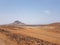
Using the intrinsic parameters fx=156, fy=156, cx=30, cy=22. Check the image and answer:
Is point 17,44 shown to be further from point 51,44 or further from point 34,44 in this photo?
point 51,44

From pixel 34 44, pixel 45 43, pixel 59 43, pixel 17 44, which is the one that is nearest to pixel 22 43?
pixel 17 44

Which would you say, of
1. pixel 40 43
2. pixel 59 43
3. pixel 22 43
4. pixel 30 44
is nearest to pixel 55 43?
pixel 59 43

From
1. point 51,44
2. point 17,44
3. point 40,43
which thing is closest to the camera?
point 51,44

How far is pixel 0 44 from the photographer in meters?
18.2

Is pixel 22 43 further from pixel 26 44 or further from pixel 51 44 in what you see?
pixel 51 44

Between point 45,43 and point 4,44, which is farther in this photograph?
point 4,44

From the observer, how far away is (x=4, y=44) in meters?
18.1

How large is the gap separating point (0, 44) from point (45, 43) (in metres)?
5.41

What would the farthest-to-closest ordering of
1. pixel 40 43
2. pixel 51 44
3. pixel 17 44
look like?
pixel 17 44, pixel 40 43, pixel 51 44

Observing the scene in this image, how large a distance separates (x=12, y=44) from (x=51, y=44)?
475 cm

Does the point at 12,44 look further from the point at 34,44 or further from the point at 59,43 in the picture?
the point at 59,43

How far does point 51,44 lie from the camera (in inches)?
614

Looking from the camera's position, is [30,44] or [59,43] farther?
[30,44]

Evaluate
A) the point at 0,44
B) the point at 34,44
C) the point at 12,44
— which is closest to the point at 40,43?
the point at 34,44
